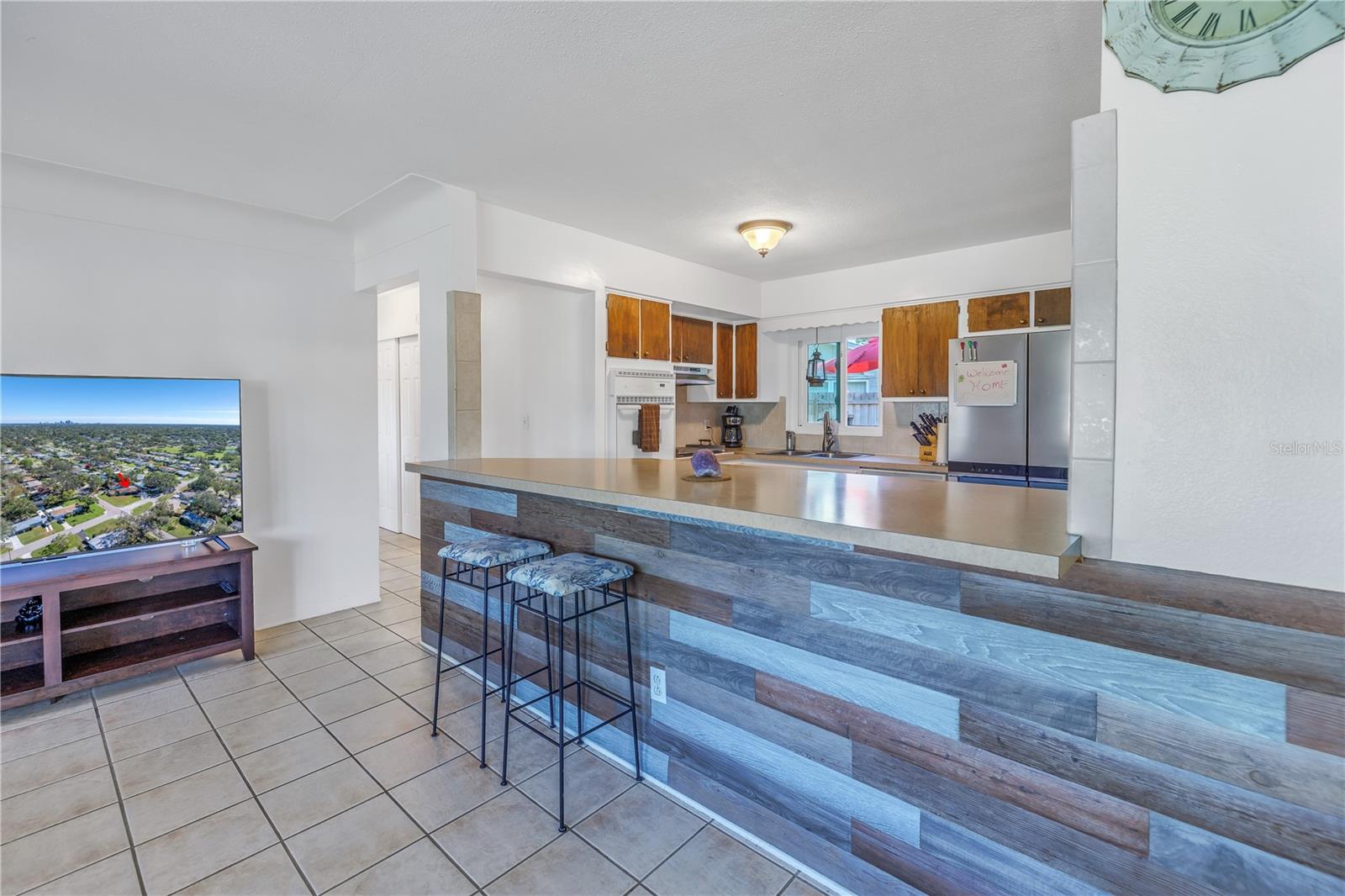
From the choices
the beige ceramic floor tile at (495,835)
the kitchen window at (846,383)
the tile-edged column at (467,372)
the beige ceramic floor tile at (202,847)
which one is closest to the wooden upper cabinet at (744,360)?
the kitchen window at (846,383)

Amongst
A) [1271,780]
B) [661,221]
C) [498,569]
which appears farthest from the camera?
[661,221]

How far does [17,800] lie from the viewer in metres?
2.12

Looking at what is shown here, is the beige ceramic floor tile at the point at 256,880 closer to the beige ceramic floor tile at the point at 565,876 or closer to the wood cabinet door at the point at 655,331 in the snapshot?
the beige ceramic floor tile at the point at 565,876

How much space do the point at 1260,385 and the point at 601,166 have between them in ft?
8.75

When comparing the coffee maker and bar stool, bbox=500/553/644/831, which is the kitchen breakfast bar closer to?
bar stool, bbox=500/553/644/831

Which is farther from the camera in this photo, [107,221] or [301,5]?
[107,221]

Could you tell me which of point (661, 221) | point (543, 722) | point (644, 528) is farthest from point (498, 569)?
point (661, 221)

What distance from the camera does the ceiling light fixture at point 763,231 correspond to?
3.78 m

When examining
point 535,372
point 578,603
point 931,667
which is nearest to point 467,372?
point 535,372

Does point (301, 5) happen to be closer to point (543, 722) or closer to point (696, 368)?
point (543, 722)

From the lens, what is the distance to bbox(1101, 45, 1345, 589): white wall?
1.15m

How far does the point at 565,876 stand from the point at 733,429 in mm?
4618

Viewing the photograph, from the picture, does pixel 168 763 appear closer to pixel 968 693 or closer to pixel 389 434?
pixel 968 693

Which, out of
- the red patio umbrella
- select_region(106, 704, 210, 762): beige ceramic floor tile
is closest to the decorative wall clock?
select_region(106, 704, 210, 762): beige ceramic floor tile
